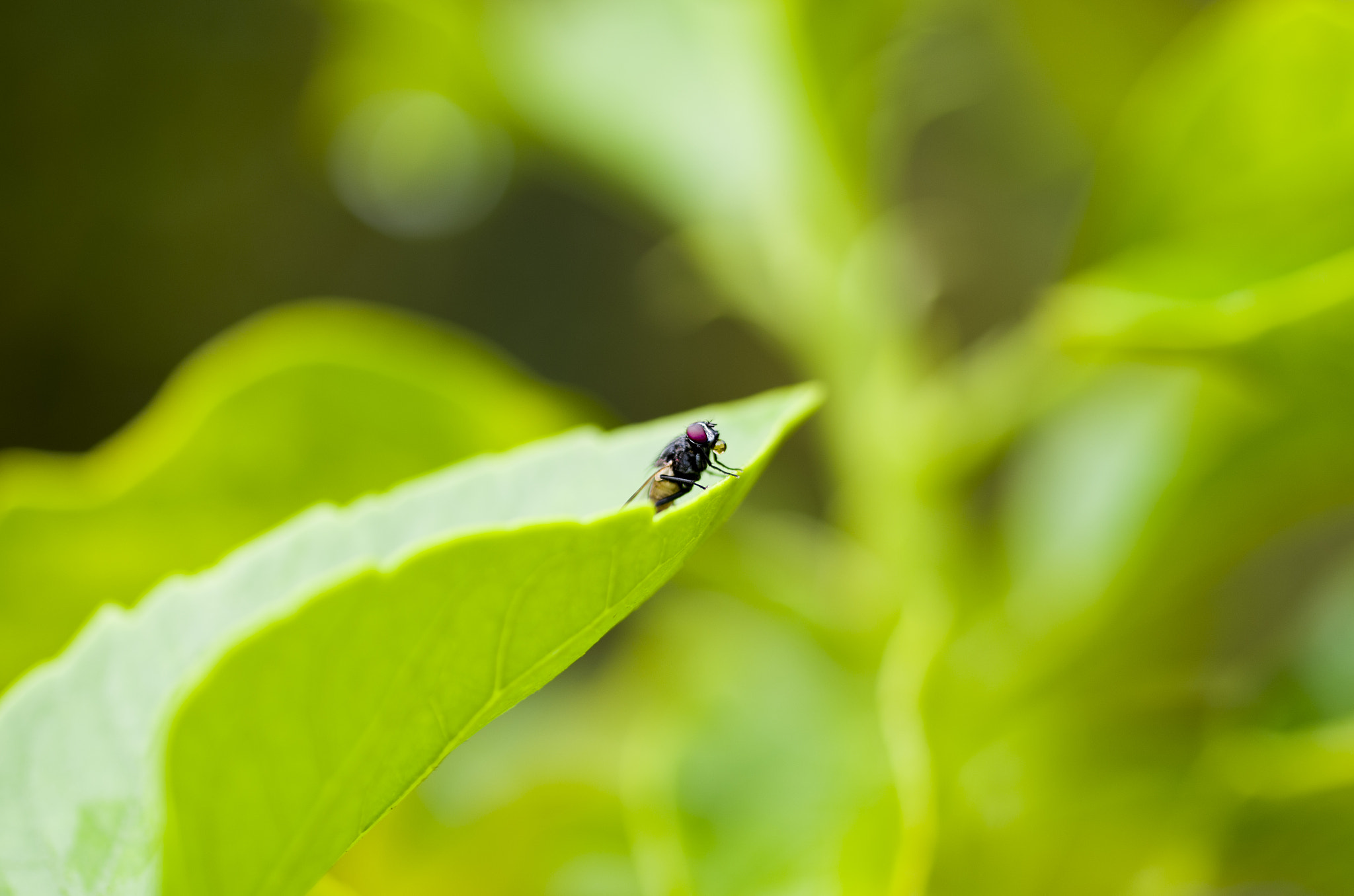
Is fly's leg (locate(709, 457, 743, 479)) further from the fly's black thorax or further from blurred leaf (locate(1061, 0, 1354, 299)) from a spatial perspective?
blurred leaf (locate(1061, 0, 1354, 299))

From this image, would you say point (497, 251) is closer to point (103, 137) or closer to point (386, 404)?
point (103, 137)

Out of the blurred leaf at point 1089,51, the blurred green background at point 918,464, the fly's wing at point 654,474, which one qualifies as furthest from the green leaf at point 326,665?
the blurred leaf at point 1089,51

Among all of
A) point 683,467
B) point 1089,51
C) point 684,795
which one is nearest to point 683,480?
point 683,467

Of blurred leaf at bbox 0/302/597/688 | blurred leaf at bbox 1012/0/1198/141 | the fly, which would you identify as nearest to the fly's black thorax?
the fly

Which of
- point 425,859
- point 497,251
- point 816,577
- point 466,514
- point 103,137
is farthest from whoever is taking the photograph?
point 497,251

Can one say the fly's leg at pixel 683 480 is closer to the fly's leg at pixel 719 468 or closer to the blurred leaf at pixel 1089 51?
the fly's leg at pixel 719 468

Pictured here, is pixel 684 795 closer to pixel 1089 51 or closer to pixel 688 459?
pixel 688 459

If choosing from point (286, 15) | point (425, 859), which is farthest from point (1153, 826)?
point (286, 15)
